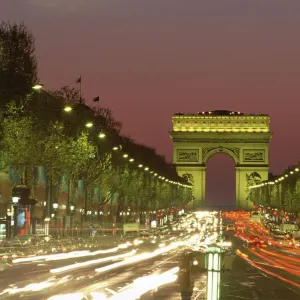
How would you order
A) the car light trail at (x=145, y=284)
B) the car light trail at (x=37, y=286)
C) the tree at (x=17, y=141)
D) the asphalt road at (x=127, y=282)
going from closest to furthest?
the car light trail at (x=145, y=284) < the car light trail at (x=37, y=286) < the asphalt road at (x=127, y=282) < the tree at (x=17, y=141)

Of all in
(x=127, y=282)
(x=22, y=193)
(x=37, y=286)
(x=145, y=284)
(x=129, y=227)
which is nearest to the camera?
(x=37, y=286)

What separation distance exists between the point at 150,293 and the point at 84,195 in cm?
5538

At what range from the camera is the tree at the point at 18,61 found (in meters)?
68.2

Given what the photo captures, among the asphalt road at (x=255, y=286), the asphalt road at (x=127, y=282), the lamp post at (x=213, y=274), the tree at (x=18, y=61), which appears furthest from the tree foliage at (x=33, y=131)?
the lamp post at (x=213, y=274)

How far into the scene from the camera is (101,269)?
3988cm

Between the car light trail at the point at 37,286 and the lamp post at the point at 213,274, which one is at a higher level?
the lamp post at the point at 213,274

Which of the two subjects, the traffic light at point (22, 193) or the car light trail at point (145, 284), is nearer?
the car light trail at point (145, 284)

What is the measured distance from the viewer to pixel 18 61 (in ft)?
241

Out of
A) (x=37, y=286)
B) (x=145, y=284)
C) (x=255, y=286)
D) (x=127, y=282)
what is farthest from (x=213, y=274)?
(x=255, y=286)

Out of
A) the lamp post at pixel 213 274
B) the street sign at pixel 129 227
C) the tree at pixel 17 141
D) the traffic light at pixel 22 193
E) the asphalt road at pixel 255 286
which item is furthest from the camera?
the street sign at pixel 129 227

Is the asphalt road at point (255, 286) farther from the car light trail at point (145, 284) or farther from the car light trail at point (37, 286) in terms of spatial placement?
the car light trail at point (37, 286)

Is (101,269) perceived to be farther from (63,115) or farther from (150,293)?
(63,115)

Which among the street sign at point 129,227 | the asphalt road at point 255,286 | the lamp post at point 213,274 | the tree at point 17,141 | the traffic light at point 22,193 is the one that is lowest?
the asphalt road at point 255,286

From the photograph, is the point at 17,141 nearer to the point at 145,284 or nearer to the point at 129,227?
the point at 129,227
